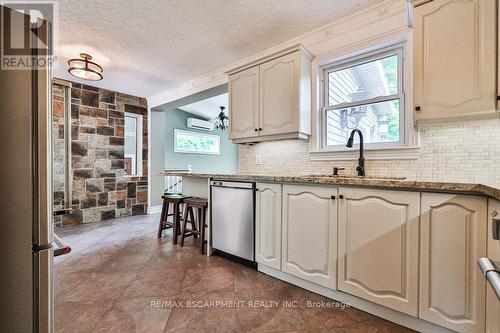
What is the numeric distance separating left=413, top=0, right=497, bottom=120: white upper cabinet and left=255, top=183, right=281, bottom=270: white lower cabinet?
1217 millimetres

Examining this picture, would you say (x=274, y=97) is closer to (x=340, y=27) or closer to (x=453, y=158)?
(x=340, y=27)

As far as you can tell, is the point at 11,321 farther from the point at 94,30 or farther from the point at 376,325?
the point at 94,30

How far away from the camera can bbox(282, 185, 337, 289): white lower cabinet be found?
1646 millimetres

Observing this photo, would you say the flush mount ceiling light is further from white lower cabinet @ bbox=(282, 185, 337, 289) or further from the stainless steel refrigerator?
white lower cabinet @ bbox=(282, 185, 337, 289)

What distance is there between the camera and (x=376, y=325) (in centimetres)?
145

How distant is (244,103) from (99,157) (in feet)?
10.3

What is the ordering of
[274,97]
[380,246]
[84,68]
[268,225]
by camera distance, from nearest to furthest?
[380,246] → [268,225] → [274,97] → [84,68]

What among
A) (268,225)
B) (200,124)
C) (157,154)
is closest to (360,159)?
(268,225)

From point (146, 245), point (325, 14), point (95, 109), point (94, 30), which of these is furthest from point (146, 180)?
point (325, 14)

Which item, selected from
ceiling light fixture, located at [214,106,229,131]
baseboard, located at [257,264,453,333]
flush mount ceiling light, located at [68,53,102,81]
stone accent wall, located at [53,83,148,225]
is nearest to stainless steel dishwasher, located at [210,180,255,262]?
baseboard, located at [257,264,453,333]

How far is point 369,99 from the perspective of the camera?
7.12ft

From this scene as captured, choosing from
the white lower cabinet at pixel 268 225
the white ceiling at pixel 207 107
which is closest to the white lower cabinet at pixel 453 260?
the white lower cabinet at pixel 268 225

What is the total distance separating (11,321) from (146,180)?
4.37 metres

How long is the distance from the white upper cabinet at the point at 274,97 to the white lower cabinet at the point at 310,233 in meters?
0.80
